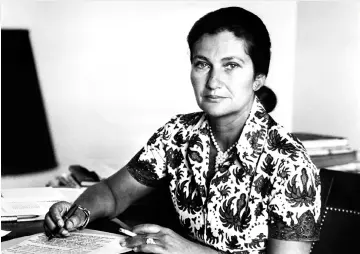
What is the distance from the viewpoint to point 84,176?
1851 millimetres

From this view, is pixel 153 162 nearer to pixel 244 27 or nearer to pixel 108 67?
pixel 244 27

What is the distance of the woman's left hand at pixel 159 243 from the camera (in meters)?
1.17

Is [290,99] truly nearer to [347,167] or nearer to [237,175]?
[347,167]

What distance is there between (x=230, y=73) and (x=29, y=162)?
1.37 meters

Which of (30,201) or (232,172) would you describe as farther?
(30,201)

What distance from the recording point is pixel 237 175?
1324mm

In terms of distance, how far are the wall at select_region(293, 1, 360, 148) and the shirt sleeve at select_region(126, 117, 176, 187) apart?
119 cm

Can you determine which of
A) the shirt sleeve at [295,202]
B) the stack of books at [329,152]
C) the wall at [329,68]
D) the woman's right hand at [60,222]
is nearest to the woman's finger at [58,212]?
the woman's right hand at [60,222]

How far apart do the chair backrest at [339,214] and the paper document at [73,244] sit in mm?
515

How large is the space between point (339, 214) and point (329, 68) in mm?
1301

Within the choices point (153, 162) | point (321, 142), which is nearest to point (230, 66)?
point (153, 162)

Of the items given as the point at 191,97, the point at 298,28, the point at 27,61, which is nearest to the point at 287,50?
the point at 298,28

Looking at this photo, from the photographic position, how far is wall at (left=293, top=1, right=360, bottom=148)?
244cm

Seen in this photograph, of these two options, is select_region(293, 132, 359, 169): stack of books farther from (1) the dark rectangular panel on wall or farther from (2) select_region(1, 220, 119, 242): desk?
(1) the dark rectangular panel on wall
